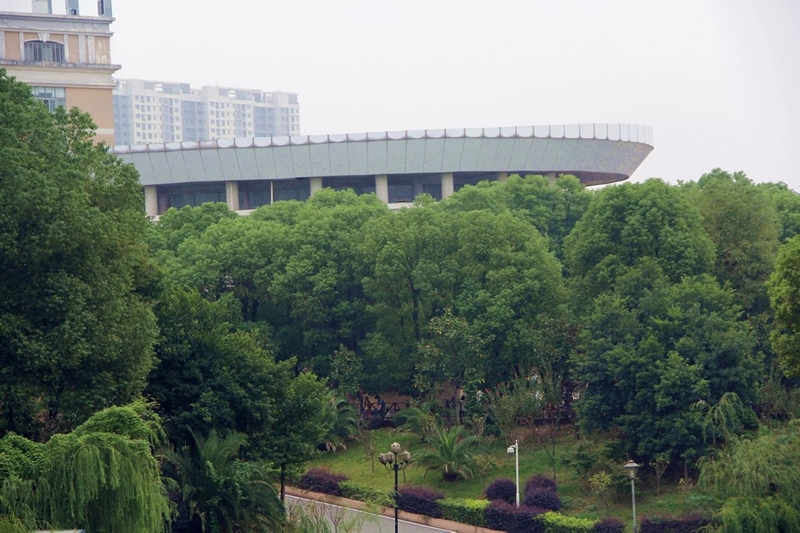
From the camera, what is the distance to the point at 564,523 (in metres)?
28.6

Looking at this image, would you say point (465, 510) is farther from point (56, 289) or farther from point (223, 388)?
point (56, 289)

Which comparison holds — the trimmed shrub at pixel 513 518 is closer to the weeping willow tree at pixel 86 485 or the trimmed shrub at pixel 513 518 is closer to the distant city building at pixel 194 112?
the weeping willow tree at pixel 86 485

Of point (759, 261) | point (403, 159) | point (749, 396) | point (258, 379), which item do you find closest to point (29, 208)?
point (258, 379)

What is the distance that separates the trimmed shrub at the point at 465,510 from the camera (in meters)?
30.5

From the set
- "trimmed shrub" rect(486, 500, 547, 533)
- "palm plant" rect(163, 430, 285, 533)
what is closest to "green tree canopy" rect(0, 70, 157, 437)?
"palm plant" rect(163, 430, 285, 533)

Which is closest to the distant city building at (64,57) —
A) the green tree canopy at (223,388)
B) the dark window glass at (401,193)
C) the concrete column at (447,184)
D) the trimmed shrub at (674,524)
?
the dark window glass at (401,193)

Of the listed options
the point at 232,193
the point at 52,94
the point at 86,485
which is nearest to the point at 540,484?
the point at 86,485

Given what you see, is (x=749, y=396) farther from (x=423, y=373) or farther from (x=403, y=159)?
(x=403, y=159)

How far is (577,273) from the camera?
121 ft

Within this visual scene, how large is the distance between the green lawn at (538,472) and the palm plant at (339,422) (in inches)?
16.0

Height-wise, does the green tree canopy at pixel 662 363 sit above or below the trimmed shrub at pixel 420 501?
above

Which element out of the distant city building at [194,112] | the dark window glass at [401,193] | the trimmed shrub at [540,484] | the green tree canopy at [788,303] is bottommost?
the trimmed shrub at [540,484]

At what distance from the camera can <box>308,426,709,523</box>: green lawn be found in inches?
1177

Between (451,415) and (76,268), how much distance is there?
17011 millimetres
